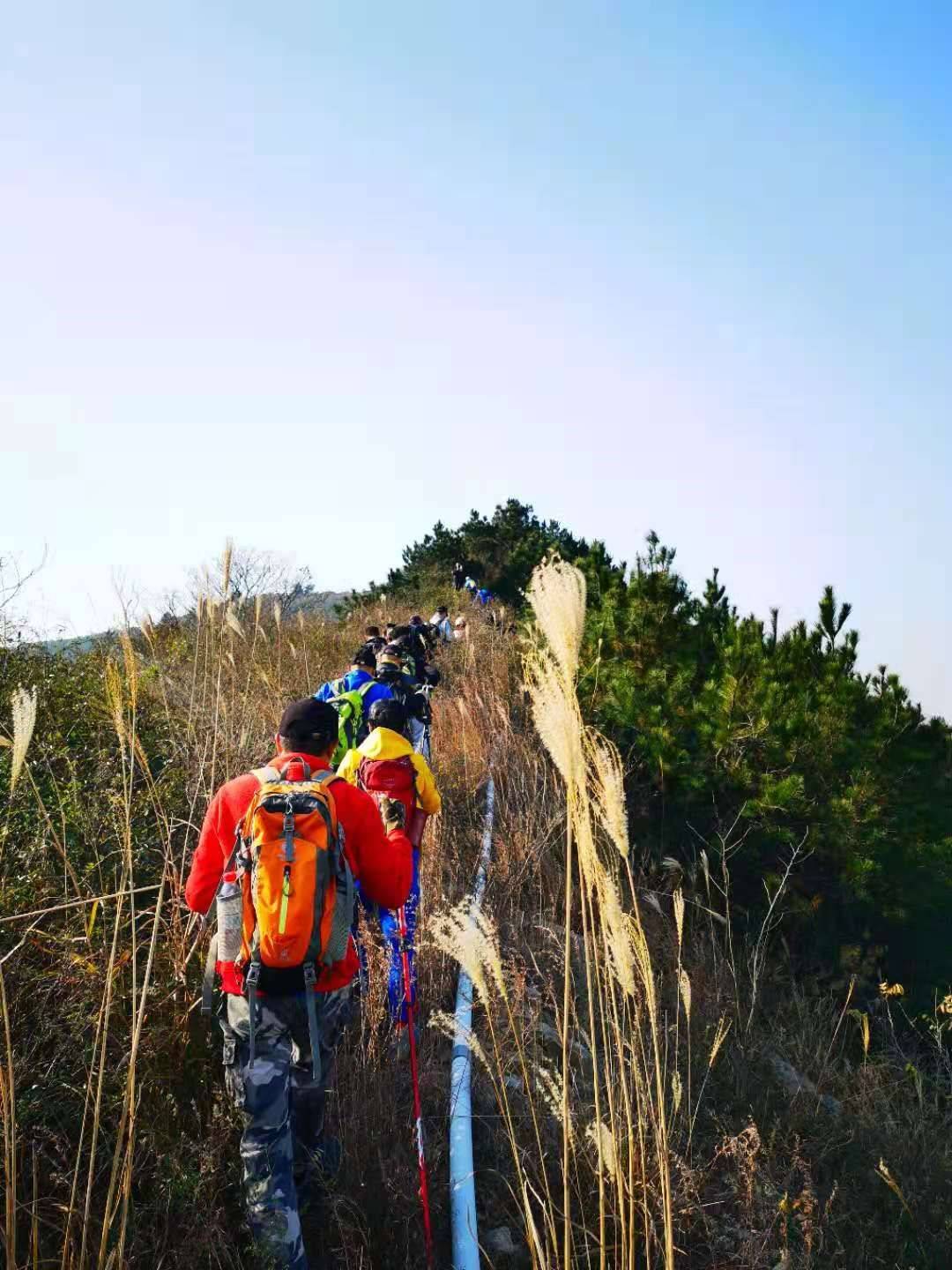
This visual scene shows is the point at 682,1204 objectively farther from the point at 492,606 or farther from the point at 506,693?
the point at 492,606

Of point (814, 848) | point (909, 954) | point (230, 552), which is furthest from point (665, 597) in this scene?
point (230, 552)

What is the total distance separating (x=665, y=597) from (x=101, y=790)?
19.6 feet

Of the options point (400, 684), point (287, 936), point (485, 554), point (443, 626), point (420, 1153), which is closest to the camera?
point (287, 936)

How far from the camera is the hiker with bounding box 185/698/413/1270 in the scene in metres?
2.93

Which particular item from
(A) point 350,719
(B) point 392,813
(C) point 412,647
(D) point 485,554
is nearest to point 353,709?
(A) point 350,719

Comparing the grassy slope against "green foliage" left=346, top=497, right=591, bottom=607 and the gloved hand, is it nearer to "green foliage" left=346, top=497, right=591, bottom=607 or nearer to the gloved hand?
the gloved hand

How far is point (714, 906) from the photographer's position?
732 cm

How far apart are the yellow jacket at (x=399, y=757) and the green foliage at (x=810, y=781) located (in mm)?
2592

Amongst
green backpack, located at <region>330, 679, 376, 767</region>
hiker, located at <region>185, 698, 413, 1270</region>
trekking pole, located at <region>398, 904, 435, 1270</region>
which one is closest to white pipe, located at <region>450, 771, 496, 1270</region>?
trekking pole, located at <region>398, 904, 435, 1270</region>

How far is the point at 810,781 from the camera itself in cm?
766

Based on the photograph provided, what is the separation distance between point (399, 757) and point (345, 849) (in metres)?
1.62

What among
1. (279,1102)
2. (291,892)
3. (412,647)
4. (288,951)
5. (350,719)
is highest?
(412,647)

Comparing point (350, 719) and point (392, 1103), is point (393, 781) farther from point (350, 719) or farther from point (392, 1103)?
point (350, 719)

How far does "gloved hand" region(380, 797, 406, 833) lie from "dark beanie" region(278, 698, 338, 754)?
1.30 m
